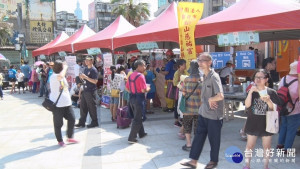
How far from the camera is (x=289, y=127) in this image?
12.8 ft

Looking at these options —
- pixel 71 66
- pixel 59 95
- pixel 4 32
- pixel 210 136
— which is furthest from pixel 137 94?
pixel 4 32

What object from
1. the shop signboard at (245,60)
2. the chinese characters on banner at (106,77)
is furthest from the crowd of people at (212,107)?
the shop signboard at (245,60)

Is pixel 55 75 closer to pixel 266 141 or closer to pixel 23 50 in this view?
pixel 266 141

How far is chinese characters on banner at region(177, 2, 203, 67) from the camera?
→ 4996 mm

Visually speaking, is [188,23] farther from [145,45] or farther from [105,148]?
[145,45]

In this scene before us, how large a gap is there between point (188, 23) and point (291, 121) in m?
2.47

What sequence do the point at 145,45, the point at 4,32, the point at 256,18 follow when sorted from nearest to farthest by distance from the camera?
the point at 256,18, the point at 145,45, the point at 4,32

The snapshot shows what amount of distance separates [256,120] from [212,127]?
53 cm

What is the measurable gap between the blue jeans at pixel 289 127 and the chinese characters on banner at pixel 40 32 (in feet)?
101

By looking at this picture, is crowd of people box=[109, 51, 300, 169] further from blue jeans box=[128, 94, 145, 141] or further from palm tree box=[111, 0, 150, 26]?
palm tree box=[111, 0, 150, 26]

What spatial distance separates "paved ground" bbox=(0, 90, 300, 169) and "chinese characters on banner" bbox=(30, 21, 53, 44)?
26.1m

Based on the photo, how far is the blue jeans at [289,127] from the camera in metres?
3.87

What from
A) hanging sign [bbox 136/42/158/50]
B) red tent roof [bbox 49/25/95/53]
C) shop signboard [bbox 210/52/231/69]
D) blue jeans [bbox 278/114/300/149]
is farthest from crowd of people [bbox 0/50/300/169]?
red tent roof [bbox 49/25/95/53]

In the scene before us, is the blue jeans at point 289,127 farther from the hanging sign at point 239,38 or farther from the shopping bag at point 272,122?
the hanging sign at point 239,38
